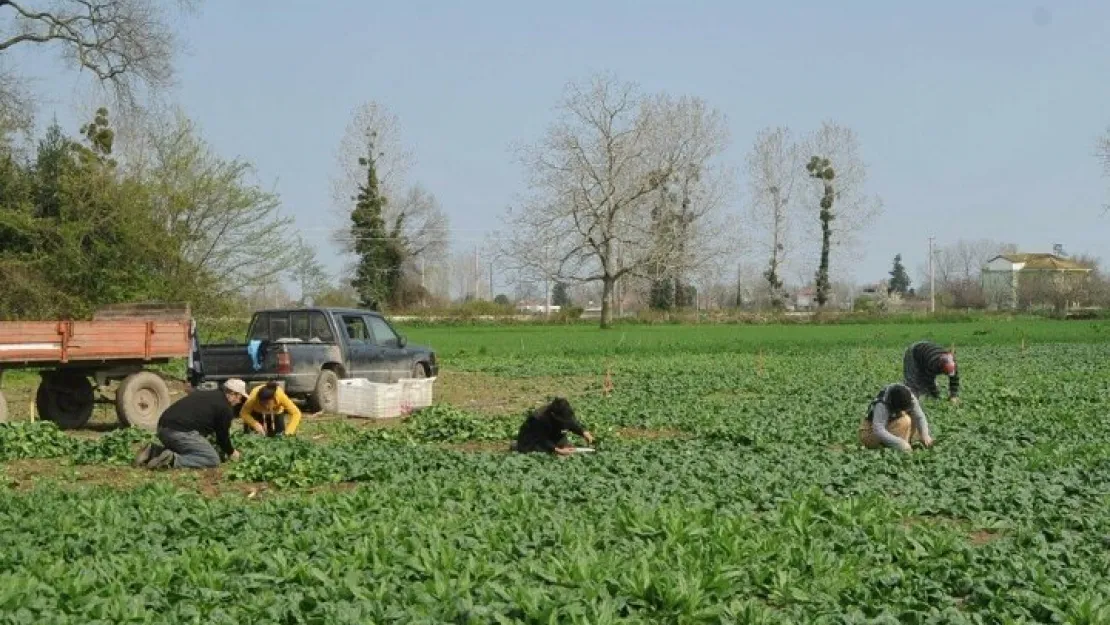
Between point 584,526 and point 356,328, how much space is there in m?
16.4

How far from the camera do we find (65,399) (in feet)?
75.8

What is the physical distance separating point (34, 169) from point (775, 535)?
3749 centimetres

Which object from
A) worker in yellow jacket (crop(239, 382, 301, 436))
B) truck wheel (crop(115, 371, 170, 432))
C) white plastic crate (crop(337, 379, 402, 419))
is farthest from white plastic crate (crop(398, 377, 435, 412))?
worker in yellow jacket (crop(239, 382, 301, 436))

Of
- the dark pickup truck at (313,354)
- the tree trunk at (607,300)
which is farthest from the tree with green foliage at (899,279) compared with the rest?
the dark pickup truck at (313,354)

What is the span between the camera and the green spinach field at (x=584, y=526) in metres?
8.22

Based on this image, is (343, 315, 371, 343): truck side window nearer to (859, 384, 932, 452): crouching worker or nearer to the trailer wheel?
the trailer wheel

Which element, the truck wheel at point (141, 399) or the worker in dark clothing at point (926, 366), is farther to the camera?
the truck wheel at point (141, 399)

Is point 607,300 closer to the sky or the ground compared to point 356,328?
closer to the sky

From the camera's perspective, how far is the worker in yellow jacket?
19.4m

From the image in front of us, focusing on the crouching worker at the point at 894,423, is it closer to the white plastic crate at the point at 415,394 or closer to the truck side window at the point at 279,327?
the white plastic crate at the point at 415,394

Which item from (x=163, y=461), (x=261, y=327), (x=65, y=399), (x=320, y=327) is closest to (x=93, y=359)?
(x=65, y=399)

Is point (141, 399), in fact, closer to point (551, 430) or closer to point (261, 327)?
point (261, 327)

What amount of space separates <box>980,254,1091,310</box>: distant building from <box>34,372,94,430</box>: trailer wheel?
8514cm

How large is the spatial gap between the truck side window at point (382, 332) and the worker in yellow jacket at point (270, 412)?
7.05 meters
